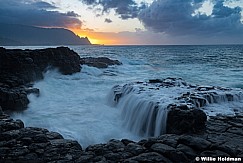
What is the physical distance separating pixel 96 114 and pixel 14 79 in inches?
282

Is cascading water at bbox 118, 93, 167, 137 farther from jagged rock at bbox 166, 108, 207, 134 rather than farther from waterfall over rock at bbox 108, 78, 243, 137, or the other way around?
jagged rock at bbox 166, 108, 207, 134

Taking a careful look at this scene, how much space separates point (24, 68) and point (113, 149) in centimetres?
1529

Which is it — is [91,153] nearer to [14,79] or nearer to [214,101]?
[214,101]

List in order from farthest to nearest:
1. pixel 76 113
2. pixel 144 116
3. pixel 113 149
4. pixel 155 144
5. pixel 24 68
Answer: pixel 24 68
pixel 76 113
pixel 144 116
pixel 113 149
pixel 155 144

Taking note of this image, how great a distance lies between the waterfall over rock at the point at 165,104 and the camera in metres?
9.77

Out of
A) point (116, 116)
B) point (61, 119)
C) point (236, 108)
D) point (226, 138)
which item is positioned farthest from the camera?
point (116, 116)

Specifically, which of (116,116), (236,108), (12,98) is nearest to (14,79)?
(12,98)

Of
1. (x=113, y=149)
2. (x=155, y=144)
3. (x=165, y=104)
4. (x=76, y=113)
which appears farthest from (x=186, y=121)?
(x=76, y=113)

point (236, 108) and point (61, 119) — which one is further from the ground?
point (236, 108)

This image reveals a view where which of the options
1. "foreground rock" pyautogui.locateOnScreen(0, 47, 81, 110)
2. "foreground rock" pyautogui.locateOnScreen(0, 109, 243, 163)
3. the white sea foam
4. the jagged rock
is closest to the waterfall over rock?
the jagged rock

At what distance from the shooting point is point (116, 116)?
13523 mm

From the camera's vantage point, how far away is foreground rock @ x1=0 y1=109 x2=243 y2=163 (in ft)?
20.6

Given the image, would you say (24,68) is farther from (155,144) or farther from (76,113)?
(155,144)

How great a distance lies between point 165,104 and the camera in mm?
11344
